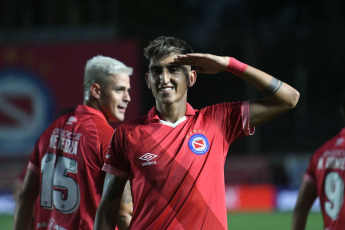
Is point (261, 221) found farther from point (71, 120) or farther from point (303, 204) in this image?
point (71, 120)

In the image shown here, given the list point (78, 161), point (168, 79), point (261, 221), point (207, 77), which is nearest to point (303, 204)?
point (78, 161)

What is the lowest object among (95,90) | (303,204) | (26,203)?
(26,203)

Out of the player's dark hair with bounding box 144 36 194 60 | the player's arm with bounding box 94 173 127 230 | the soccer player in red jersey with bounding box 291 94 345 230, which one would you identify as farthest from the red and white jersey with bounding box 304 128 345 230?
the player's arm with bounding box 94 173 127 230

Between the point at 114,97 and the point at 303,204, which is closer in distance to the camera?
the point at 114,97

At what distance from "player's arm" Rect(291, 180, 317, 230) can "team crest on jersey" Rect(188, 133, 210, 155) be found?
1573 millimetres

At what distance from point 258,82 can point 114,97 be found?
1473 millimetres

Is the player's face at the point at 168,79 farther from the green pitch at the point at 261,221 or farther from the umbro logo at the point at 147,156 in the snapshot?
the green pitch at the point at 261,221

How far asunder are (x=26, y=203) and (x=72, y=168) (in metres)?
0.54

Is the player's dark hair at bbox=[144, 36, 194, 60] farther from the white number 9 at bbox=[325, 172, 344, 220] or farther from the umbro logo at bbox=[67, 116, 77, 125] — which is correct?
the white number 9 at bbox=[325, 172, 344, 220]

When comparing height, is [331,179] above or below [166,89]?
below

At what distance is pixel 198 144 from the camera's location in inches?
144

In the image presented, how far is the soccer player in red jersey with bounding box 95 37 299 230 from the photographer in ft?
11.7

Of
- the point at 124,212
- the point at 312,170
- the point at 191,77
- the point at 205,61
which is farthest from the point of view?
the point at 312,170

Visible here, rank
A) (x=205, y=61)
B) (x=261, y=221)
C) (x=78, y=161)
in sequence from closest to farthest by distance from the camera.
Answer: (x=205, y=61), (x=78, y=161), (x=261, y=221)
